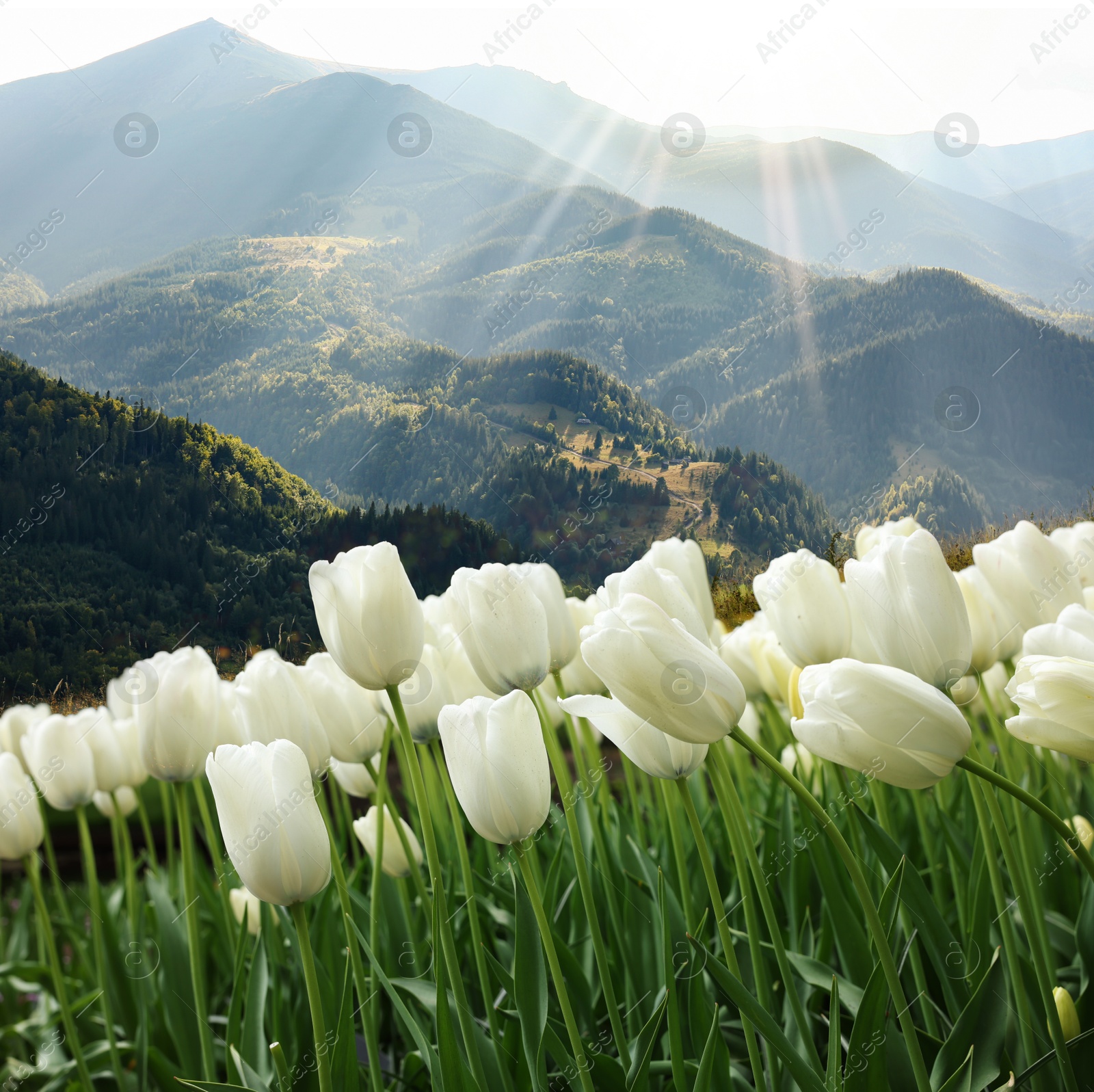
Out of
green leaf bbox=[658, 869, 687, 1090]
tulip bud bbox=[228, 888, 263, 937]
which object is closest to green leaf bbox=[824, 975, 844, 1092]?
green leaf bbox=[658, 869, 687, 1090]

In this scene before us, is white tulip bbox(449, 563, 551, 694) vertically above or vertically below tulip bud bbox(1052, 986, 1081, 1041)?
above

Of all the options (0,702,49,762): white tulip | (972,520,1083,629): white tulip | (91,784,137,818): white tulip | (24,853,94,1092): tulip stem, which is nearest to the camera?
(972,520,1083,629): white tulip

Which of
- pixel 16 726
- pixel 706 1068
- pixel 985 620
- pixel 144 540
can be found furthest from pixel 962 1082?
pixel 144 540

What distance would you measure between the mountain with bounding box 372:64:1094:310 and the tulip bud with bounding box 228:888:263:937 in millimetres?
38917

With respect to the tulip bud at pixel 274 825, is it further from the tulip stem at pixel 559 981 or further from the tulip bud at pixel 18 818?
the tulip bud at pixel 18 818

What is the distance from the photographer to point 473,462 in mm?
13836

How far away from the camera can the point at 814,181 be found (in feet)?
170

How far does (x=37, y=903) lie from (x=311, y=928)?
476mm

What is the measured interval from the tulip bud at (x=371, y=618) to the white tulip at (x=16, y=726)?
4.10ft

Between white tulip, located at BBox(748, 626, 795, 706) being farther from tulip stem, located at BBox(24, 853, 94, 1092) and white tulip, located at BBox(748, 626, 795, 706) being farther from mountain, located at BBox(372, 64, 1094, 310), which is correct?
mountain, located at BBox(372, 64, 1094, 310)

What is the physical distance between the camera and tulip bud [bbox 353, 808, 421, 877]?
4.17 ft

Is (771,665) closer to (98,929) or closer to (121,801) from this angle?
(98,929)

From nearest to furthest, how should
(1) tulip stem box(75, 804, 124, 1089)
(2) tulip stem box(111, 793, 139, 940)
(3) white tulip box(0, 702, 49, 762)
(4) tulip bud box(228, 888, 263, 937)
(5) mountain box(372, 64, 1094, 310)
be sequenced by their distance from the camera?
(1) tulip stem box(75, 804, 124, 1089) → (4) tulip bud box(228, 888, 263, 937) → (2) tulip stem box(111, 793, 139, 940) → (3) white tulip box(0, 702, 49, 762) → (5) mountain box(372, 64, 1094, 310)

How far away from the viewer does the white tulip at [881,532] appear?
135 centimetres
